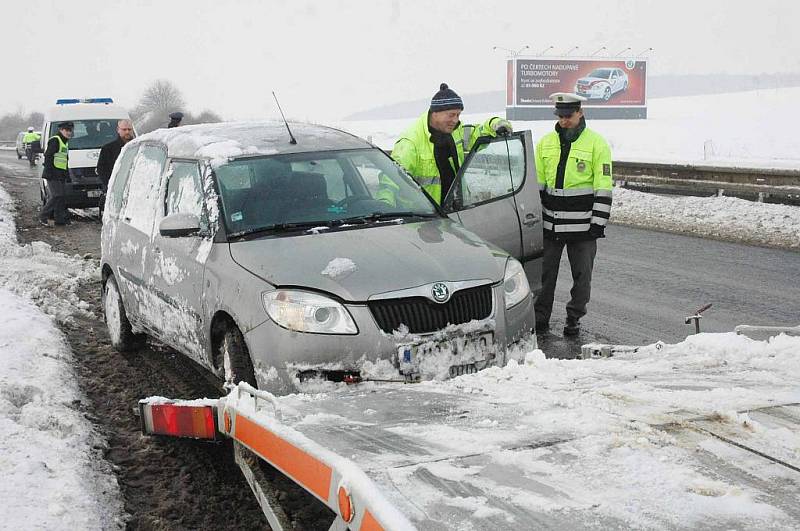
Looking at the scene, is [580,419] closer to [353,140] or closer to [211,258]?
[211,258]

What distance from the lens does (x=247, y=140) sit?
6.12 meters

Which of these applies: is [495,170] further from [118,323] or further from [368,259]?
[118,323]

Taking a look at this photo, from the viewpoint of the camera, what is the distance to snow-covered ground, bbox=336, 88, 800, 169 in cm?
3650

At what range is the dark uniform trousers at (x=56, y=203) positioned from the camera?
52.9 ft

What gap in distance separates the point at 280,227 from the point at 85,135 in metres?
14.1

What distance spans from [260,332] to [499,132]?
118 inches

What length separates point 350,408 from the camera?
3.45 m

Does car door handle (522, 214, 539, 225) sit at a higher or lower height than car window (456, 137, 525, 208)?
lower

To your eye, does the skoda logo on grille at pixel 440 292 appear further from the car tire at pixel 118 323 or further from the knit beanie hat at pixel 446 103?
the car tire at pixel 118 323

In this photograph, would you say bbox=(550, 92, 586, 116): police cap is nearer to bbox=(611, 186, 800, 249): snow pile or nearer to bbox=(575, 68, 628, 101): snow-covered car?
bbox=(611, 186, 800, 249): snow pile

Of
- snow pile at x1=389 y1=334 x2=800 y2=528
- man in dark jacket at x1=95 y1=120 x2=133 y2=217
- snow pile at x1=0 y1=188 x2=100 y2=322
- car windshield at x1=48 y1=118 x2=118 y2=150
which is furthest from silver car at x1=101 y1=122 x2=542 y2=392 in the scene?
car windshield at x1=48 y1=118 x2=118 y2=150

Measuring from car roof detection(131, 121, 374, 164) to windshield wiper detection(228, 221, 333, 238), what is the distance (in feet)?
2.30

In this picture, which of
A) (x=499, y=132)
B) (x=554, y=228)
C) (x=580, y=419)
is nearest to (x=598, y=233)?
(x=554, y=228)

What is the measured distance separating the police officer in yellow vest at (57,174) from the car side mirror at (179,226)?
1163cm
